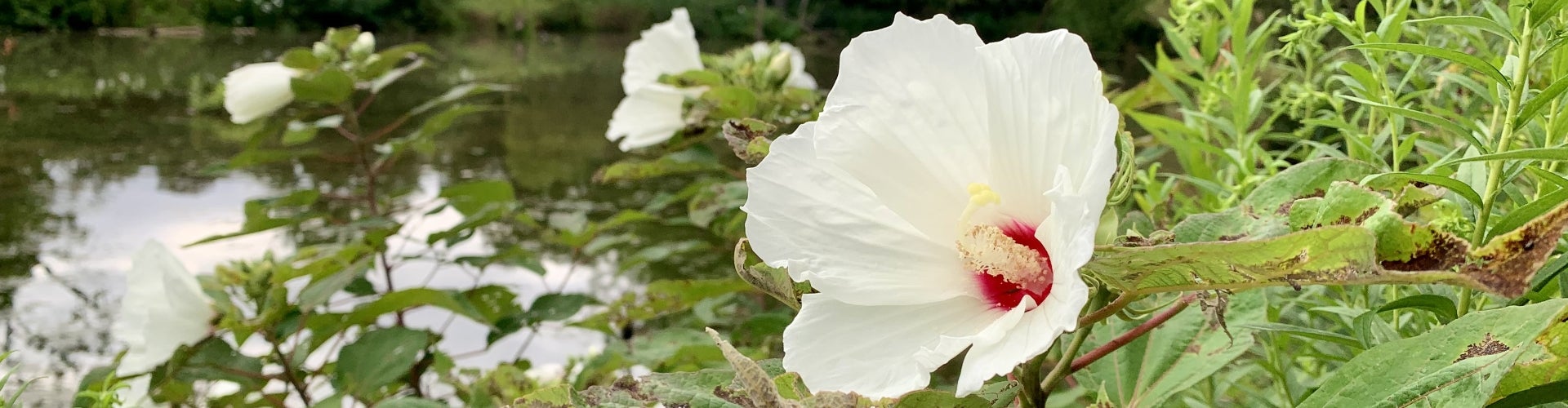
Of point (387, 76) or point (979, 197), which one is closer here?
point (979, 197)

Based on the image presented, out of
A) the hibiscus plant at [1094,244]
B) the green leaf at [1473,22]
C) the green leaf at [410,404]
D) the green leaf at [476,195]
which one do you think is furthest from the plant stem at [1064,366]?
the green leaf at [476,195]

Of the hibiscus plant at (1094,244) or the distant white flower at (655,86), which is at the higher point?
the hibiscus plant at (1094,244)

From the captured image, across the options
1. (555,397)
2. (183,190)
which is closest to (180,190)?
(183,190)

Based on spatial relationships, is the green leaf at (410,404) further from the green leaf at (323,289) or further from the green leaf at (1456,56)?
the green leaf at (1456,56)

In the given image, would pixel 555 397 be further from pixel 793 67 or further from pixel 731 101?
pixel 793 67

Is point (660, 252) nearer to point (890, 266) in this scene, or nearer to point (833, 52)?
point (890, 266)

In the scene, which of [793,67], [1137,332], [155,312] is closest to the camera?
[1137,332]
